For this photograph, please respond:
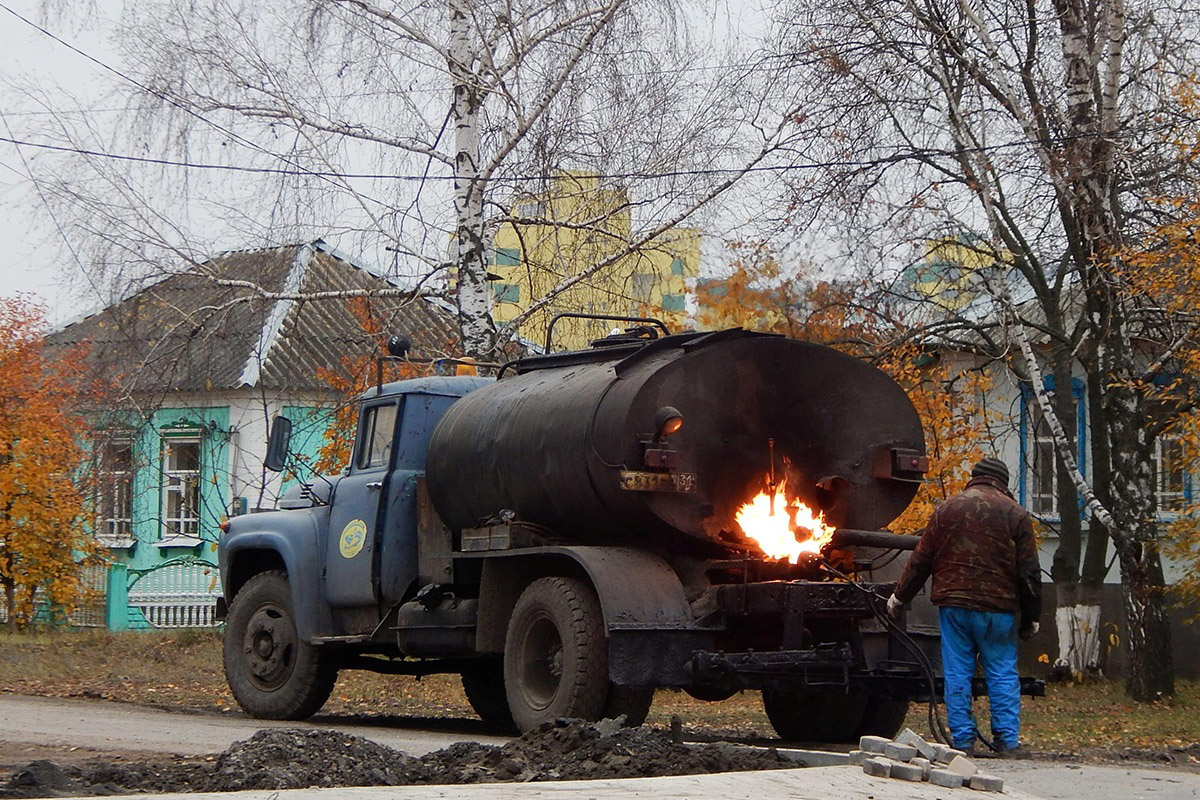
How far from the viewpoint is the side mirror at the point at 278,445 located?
43.3 ft

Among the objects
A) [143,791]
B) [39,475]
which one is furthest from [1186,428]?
[39,475]

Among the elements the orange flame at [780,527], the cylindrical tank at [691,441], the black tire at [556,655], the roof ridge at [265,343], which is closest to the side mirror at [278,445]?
the cylindrical tank at [691,441]

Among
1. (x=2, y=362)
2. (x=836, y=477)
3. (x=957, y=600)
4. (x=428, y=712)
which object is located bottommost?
(x=428, y=712)

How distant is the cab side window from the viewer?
13.1 metres

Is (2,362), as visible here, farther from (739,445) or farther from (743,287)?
(739,445)

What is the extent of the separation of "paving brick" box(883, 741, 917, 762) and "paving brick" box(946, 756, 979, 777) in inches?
7.0

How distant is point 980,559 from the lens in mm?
9711

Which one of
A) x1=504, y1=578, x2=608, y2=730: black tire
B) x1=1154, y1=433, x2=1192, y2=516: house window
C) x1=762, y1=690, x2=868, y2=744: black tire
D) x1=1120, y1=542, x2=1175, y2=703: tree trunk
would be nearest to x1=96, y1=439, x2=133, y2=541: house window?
x1=504, y1=578, x2=608, y2=730: black tire

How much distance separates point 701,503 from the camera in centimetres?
1041

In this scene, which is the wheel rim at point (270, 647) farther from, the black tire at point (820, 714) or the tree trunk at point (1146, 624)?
the tree trunk at point (1146, 624)

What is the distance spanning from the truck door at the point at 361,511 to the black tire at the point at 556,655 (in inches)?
86.9

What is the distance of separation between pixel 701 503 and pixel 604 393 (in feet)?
2.93

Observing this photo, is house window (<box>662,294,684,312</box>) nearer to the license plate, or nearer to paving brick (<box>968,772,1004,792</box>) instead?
the license plate

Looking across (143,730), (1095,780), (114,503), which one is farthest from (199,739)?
(114,503)
